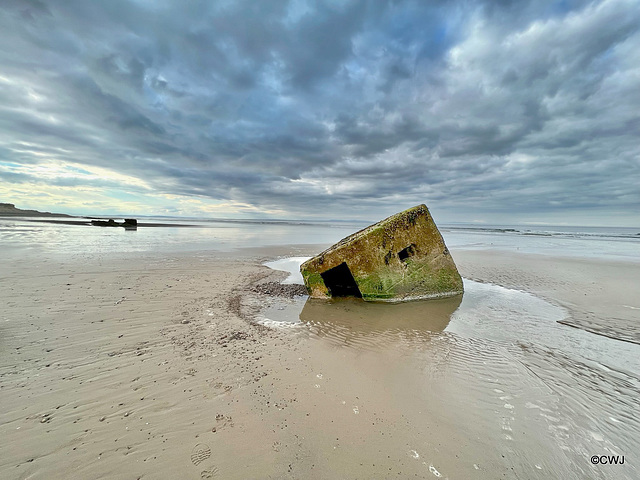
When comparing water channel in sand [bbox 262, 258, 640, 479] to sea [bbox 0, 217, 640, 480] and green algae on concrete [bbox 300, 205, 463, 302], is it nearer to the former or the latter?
sea [bbox 0, 217, 640, 480]

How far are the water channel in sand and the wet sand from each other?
0.07ft

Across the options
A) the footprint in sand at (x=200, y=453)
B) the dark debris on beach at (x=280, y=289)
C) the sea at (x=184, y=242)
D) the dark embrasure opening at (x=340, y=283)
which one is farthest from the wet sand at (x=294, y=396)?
the sea at (x=184, y=242)

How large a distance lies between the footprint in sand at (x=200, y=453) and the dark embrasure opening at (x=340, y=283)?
534 centimetres

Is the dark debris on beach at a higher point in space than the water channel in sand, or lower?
higher

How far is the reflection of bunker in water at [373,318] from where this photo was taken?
210 inches

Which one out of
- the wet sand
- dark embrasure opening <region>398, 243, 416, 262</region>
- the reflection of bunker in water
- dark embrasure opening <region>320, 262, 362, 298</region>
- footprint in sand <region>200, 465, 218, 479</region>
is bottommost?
footprint in sand <region>200, 465, 218, 479</region>

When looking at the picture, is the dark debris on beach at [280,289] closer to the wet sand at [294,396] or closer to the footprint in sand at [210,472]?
the wet sand at [294,396]

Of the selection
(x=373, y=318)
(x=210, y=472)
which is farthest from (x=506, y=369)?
(x=210, y=472)

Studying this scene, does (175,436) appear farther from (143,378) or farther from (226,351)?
→ (226,351)

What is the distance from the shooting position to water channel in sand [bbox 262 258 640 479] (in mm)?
2760

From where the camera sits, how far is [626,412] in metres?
3.23

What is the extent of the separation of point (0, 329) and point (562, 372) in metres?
8.93

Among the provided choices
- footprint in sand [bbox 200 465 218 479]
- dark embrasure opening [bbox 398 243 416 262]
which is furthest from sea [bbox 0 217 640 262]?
footprint in sand [bbox 200 465 218 479]

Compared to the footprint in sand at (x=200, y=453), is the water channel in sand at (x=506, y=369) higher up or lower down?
higher up
